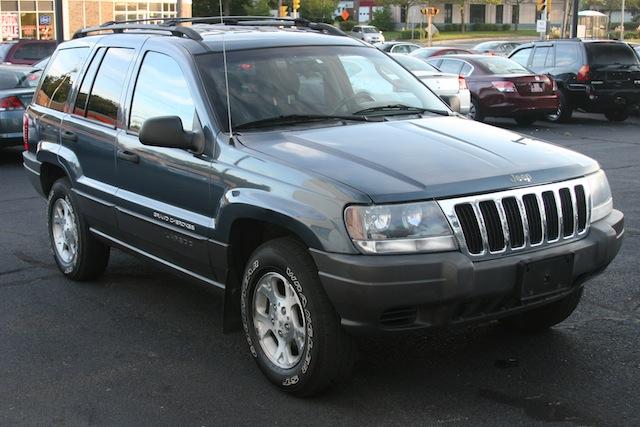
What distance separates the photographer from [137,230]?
5.21 m

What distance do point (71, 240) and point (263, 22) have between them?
7.00 feet

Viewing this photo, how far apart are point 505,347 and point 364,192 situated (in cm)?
163

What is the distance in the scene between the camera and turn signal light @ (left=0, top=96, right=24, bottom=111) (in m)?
12.3

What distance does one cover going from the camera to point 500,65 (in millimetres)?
17656

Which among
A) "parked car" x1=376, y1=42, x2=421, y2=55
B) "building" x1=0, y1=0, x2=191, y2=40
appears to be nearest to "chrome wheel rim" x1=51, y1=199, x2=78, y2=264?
"parked car" x1=376, y1=42, x2=421, y2=55

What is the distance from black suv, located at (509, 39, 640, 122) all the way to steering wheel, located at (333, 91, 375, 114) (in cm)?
1301

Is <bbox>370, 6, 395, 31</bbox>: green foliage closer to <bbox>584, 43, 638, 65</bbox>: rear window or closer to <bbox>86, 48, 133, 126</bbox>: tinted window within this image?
<bbox>584, 43, 638, 65</bbox>: rear window

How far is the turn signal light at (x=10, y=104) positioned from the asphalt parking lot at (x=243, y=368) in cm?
667

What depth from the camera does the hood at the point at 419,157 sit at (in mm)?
3830

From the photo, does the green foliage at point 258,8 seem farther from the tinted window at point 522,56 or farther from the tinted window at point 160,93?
the tinted window at point 160,93

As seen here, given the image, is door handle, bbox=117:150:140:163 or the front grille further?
door handle, bbox=117:150:140:163

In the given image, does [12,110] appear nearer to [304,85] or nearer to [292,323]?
[304,85]

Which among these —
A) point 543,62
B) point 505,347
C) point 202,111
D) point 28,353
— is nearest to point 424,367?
point 505,347

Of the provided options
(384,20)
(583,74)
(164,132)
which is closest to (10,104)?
(164,132)
